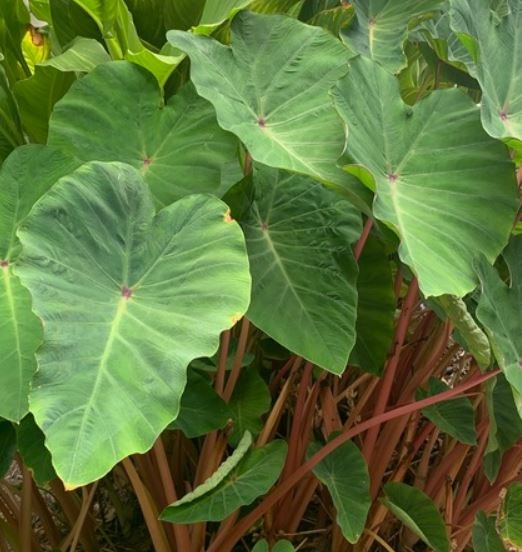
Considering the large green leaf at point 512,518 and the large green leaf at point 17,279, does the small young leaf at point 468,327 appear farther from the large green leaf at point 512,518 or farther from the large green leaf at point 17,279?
the large green leaf at point 17,279

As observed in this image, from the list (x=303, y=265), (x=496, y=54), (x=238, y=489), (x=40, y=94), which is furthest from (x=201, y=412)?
(x=496, y=54)

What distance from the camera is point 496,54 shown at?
95cm

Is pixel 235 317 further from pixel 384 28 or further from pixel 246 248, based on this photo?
pixel 384 28

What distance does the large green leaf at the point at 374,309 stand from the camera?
1.06 m

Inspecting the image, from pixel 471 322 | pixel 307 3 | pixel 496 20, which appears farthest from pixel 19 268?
pixel 307 3

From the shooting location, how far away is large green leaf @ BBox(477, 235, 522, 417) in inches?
32.0

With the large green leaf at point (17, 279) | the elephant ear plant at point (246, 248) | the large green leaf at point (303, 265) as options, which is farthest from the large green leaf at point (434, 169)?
the large green leaf at point (17, 279)

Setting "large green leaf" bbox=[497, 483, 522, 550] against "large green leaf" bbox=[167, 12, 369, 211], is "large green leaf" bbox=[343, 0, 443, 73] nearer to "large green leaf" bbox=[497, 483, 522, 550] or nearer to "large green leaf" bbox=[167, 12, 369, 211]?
"large green leaf" bbox=[167, 12, 369, 211]

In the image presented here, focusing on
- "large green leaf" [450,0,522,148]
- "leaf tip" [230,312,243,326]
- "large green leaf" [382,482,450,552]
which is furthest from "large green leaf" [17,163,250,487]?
"large green leaf" [382,482,450,552]

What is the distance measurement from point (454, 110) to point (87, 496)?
26.5 inches

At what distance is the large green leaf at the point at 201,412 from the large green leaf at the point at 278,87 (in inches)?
13.1

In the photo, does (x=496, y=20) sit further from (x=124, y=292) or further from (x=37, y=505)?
(x=37, y=505)

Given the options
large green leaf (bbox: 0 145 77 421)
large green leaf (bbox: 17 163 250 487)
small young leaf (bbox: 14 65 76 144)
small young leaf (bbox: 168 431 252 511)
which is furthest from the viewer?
small young leaf (bbox: 14 65 76 144)

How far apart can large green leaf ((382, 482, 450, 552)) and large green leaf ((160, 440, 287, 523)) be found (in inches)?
7.2
